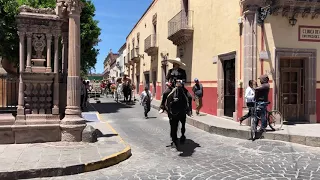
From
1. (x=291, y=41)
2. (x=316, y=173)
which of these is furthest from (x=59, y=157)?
(x=291, y=41)

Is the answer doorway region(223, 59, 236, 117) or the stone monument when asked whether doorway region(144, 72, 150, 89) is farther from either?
the stone monument

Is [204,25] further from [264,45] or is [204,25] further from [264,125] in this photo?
[264,125]

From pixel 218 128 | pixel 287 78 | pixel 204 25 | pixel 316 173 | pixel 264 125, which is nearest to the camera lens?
pixel 316 173

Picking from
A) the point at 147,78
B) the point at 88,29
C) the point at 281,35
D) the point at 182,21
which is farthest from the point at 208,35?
the point at 147,78

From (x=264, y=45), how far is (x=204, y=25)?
4.84 meters

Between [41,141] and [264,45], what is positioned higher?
[264,45]

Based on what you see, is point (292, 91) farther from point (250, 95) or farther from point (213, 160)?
point (213, 160)

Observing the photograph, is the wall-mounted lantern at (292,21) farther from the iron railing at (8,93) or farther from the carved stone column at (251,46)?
the iron railing at (8,93)

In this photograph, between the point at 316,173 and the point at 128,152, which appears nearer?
the point at 316,173

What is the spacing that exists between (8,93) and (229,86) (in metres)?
8.55

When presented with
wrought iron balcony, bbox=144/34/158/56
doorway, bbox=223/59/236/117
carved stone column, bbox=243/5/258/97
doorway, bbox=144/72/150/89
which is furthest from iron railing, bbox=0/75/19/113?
doorway, bbox=144/72/150/89

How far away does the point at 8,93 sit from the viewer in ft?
26.7

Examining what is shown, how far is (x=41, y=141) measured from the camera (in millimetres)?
7746

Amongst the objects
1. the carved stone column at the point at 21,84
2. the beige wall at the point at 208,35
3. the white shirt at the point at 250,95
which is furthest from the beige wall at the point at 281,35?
the carved stone column at the point at 21,84
